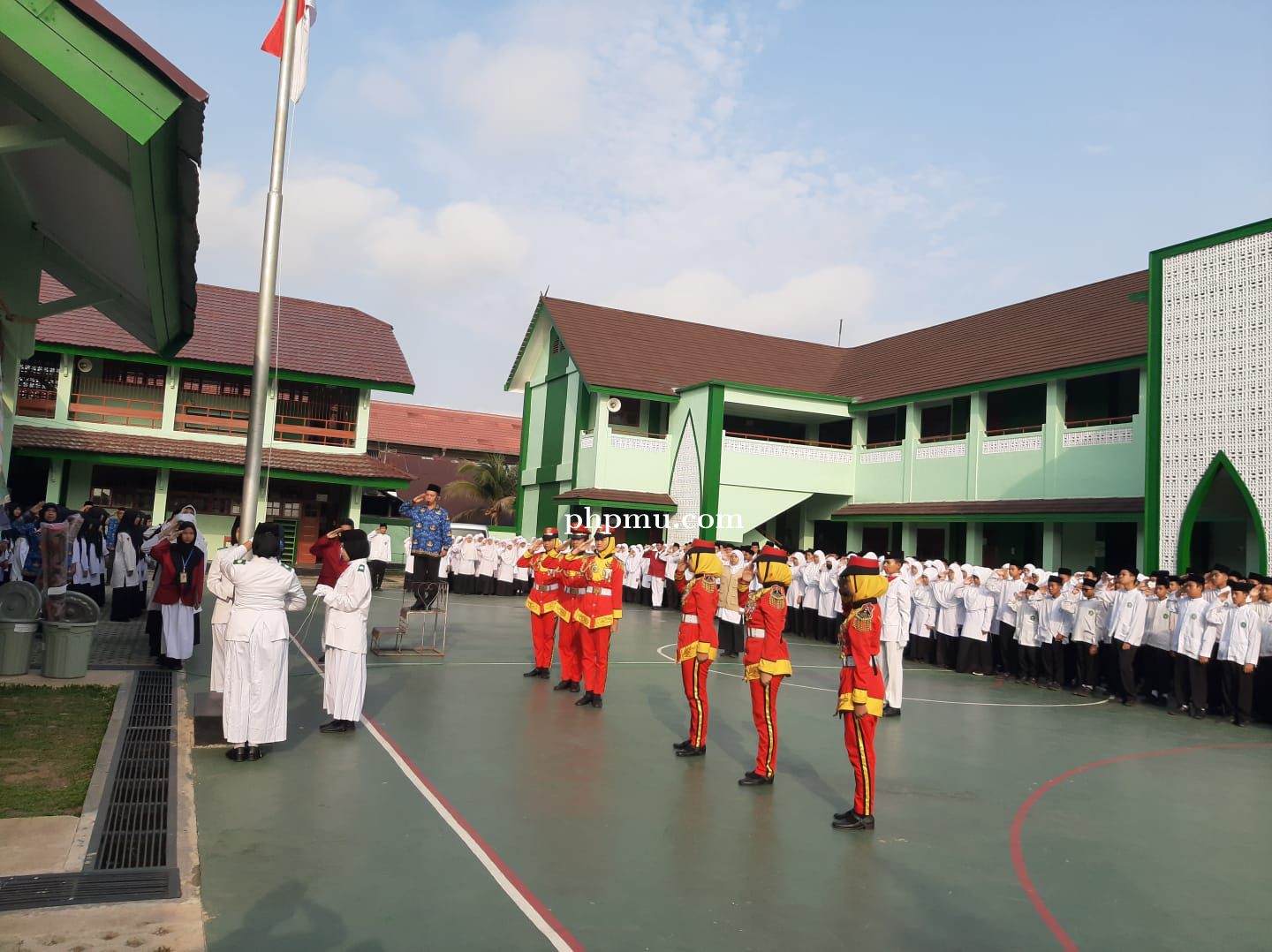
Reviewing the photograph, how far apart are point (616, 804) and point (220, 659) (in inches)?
156

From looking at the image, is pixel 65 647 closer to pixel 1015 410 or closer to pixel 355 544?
pixel 355 544

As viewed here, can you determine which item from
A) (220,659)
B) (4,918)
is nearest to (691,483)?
(220,659)

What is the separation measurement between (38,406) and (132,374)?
8.56ft

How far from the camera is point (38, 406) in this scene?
27172 millimetres

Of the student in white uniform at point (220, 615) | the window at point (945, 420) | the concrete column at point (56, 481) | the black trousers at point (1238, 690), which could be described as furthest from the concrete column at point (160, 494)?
the black trousers at point (1238, 690)

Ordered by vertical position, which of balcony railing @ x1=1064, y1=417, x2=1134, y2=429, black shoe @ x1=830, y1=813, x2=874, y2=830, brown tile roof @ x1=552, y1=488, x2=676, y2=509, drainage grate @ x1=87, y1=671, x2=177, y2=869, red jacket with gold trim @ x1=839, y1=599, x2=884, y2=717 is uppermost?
balcony railing @ x1=1064, y1=417, x2=1134, y2=429

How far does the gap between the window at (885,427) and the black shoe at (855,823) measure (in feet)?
74.6

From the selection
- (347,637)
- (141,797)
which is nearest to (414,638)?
(347,637)

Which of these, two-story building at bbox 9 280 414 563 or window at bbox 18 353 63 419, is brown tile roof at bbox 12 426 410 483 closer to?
two-story building at bbox 9 280 414 563

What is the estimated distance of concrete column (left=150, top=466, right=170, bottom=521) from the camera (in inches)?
1093

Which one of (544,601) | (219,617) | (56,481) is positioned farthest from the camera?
(56,481)

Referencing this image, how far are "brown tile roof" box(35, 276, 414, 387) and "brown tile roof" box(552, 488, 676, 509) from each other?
6.63 meters

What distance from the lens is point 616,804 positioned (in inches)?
256

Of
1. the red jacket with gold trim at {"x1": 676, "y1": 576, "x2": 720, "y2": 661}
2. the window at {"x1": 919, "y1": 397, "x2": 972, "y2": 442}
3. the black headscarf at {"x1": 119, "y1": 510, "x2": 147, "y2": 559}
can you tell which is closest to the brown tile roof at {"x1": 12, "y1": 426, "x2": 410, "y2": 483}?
the black headscarf at {"x1": 119, "y1": 510, "x2": 147, "y2": 559}
